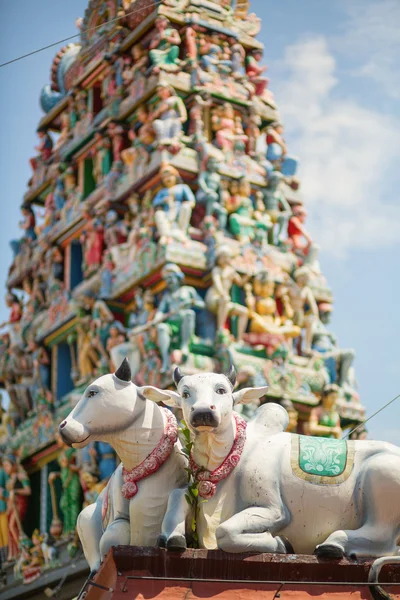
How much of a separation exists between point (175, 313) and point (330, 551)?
13944 millimetres

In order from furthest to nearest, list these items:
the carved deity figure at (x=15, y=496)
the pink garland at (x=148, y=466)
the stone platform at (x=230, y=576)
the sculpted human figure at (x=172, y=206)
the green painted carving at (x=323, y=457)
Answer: the carved deity figure at (x=15, y=496), the sculpted human figure at (x=172, y=206), the pink garland at (x=148, y=466), the green painted carving at (x=323, y=457), the stone platform at (x=230, y=576)

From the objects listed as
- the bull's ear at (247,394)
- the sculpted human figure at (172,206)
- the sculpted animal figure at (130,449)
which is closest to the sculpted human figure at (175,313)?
the sculpted human figure at (172,206)

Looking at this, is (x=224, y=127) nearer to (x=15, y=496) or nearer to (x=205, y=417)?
(x=15, y=496)

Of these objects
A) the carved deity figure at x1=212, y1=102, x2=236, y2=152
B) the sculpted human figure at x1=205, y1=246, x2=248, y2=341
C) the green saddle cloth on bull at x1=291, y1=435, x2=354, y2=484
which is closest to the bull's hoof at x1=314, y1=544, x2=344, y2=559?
the green saddle cloth on bull at x1=291, y1=435, x2=354, y2=484

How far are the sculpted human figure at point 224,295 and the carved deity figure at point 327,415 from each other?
189cm

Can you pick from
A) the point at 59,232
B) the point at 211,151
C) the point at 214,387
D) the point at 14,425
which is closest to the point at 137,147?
the point at 211,151

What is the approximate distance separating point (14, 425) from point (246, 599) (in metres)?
19.6

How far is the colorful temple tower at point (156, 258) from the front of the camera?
22.5m

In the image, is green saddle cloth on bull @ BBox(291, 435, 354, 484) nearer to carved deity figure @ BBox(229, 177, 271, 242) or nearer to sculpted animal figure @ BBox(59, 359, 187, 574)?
sculpted animal figure @ BBox(59, 359, 187, 574)

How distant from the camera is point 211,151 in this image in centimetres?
2406

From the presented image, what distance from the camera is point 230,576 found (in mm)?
7898

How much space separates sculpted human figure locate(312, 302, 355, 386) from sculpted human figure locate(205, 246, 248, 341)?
6.56ft

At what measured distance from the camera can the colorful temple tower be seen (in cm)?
2252

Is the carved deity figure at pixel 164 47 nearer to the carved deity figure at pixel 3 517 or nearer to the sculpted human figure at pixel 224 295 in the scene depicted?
the sculpted human figure at pixel 224 295
